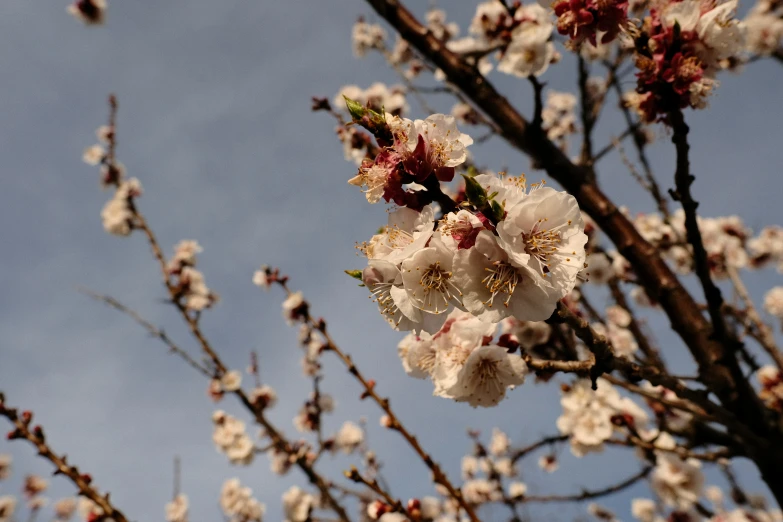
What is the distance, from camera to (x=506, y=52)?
2996 mm

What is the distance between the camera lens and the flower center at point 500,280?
101cm

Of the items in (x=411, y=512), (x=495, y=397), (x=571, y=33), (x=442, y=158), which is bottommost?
(x=411, y=512)

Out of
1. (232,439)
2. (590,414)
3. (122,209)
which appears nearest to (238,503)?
(232,439)

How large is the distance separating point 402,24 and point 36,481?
924 cm

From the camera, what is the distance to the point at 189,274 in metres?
5.59

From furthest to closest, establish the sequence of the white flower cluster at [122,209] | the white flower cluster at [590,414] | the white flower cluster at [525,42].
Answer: the white flower cluster at [122,209] → the white flower cluster at [590,414] → the white flower cluster at [525,42]

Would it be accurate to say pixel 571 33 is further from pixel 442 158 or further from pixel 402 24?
pixel 402 24

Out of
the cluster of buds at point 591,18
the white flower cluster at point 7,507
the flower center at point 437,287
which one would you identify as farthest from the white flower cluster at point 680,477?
the white flower cluster at point 7,507

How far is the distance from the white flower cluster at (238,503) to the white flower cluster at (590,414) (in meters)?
4.49

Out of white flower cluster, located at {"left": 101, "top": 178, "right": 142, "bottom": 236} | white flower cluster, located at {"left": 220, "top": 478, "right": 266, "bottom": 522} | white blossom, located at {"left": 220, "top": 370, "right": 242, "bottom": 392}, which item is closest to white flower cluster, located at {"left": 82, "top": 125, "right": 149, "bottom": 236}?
white flower cluster, located at {"left": 101, "top": 178, "right": 142, "bottom": 236}

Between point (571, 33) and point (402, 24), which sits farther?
point (402, 24)

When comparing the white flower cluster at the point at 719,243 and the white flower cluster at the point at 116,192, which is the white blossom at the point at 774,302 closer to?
the white flower cluster at the point at 719,243

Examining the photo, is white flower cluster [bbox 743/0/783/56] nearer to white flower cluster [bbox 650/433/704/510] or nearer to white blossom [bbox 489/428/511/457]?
white flower cluster [bbox 650/433/704/510]

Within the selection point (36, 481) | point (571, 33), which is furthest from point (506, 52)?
point (36, 481)
